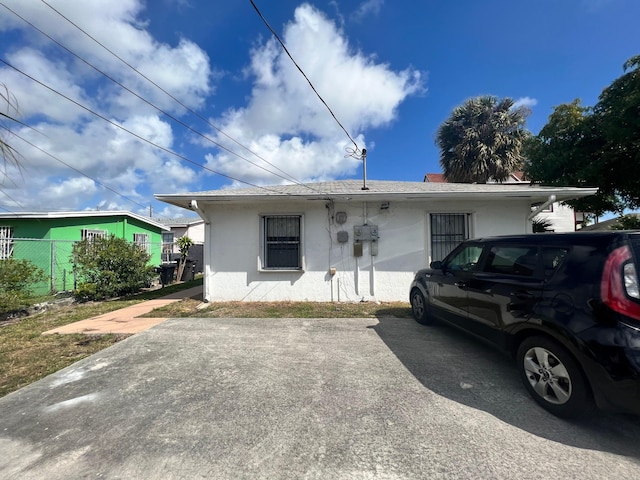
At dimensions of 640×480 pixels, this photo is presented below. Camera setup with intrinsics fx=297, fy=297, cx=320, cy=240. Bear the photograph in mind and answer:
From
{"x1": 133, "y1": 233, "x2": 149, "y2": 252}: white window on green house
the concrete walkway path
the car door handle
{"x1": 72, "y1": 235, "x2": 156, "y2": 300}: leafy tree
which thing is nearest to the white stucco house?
the concrete walkway path

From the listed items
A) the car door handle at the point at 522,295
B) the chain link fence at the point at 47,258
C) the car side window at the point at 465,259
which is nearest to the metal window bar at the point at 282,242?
the car side window at the point at 465,259

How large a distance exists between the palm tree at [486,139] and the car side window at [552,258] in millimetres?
16109

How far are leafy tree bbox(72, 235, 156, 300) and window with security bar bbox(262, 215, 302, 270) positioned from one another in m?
5.06

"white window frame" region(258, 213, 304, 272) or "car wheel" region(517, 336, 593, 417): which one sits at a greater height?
"white window frame" region(258, 213, 304, 272)

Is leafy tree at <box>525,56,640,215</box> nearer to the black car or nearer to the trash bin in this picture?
the black car

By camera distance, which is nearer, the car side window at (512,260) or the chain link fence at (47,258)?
the car side window at (512,260)

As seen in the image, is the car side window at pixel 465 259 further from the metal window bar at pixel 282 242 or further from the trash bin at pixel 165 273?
the trash bin at pixel 165 273

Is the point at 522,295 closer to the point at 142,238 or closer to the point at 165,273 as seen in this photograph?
the point at 165,273

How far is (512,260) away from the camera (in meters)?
3.40

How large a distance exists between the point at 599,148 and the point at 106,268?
18156mm

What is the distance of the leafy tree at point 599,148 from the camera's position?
33.1 feet

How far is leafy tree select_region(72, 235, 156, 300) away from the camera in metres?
8.82

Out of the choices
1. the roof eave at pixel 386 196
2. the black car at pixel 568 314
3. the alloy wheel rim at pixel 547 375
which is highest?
the roof eave at pixel 386 196

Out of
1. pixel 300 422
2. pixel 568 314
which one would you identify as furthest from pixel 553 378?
pixel 300 422
